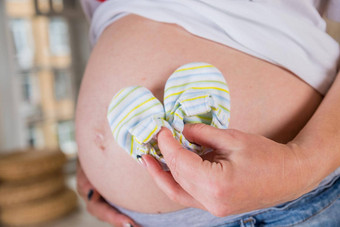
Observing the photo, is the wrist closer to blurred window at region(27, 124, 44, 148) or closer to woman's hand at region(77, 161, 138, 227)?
woman's hand at region(77, 161, 138, 227)

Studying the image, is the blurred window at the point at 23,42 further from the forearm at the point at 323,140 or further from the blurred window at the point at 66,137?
the forearm at the point at 323,140

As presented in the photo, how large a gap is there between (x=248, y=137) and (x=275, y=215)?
0.19 metres

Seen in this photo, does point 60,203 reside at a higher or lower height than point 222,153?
lower

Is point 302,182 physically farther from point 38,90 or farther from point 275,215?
point 38,90

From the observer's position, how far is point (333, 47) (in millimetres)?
580

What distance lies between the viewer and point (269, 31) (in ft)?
1.82

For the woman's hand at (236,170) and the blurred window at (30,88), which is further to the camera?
the blurred window at (30,88)

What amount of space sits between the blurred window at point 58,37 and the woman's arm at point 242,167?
278 cm

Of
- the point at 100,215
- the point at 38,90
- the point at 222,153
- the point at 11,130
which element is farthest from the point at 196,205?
the point at 38,90

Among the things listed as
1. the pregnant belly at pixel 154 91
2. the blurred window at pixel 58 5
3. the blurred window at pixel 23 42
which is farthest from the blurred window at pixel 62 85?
the pregnant belly at pixel 154 91

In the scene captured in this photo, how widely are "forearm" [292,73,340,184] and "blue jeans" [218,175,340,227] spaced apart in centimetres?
9

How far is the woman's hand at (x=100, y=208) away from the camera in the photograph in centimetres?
63

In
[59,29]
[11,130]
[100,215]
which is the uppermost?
[100,215]

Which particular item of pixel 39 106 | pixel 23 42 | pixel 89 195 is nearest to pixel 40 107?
pixel 39 106
